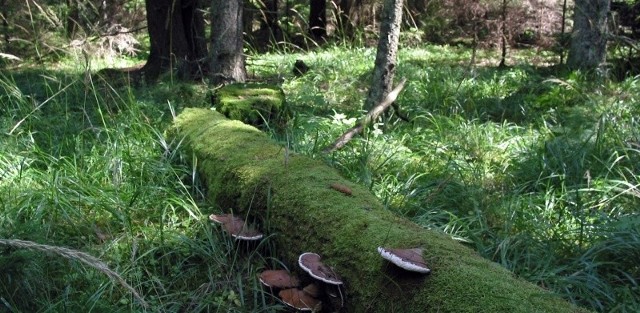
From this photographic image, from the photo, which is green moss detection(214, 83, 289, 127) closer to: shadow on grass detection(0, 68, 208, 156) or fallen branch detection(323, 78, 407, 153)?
shadow on grass detection(0, 68, 208, 156)

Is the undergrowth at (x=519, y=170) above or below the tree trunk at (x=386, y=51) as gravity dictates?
below

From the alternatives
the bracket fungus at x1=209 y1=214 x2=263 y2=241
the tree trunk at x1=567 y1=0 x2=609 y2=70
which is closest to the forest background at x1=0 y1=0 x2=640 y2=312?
the bracket fungus at x1=209 y1=214 x2=263 y2=241

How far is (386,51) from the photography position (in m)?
6.40

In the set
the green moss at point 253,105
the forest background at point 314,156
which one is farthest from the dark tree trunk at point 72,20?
the green moss at point 253,105

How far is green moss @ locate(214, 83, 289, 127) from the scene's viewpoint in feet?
19.5

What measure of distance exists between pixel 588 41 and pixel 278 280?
775 cm

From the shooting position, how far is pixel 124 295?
3.01 metres

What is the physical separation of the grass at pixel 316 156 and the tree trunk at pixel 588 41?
2302mm

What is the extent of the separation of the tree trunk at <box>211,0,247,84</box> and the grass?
1.86 metres

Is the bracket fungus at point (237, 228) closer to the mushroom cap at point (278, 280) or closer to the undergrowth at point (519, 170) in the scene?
the mushroom cap at point (278, 280)

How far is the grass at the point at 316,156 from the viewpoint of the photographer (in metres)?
3.17

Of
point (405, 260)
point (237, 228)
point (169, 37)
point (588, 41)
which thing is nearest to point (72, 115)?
point (237, 228)

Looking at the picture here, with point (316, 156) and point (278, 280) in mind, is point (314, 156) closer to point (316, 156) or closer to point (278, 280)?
point (316, 156)

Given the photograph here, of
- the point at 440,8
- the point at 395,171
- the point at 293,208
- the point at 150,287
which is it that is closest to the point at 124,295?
Result: the point at 150,287
